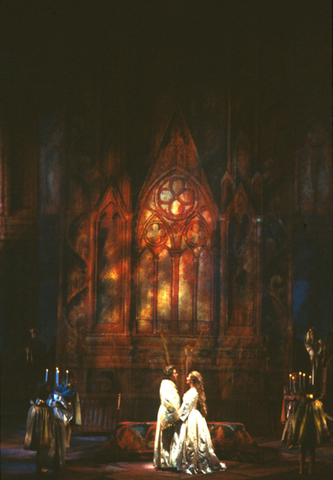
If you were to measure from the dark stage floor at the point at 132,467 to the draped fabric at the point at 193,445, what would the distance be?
0.14 meters

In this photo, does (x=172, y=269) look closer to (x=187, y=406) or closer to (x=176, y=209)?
(x=176, y=209)

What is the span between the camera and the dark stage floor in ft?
23.6

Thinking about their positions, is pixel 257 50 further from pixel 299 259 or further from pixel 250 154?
pixel 299 259

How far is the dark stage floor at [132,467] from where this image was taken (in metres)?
7.20

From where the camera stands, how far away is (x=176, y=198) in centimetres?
1101

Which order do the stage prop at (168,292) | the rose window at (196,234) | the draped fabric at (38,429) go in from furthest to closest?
the rose window at (196,234)
the stage prop at (168,292)
the draped fabric at (38,429)

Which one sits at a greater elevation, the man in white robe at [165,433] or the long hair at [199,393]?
the long hair at [199,393]

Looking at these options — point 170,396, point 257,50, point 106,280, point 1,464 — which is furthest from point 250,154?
point 1,464

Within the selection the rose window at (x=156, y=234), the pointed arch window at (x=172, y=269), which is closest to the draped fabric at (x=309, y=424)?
the pointed arch window at (x=172, y=269)

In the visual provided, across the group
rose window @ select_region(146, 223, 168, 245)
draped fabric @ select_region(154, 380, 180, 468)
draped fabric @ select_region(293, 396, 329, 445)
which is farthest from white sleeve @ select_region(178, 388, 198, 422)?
rose window @ select_region(146, 223, 168, 245)

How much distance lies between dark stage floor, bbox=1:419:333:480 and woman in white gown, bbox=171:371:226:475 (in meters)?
0.14

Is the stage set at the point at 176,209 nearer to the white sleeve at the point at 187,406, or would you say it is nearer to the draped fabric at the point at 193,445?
the draped fabric at the point at 193,445

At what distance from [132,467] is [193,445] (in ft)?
2.83

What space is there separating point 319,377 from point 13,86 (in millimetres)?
8093
